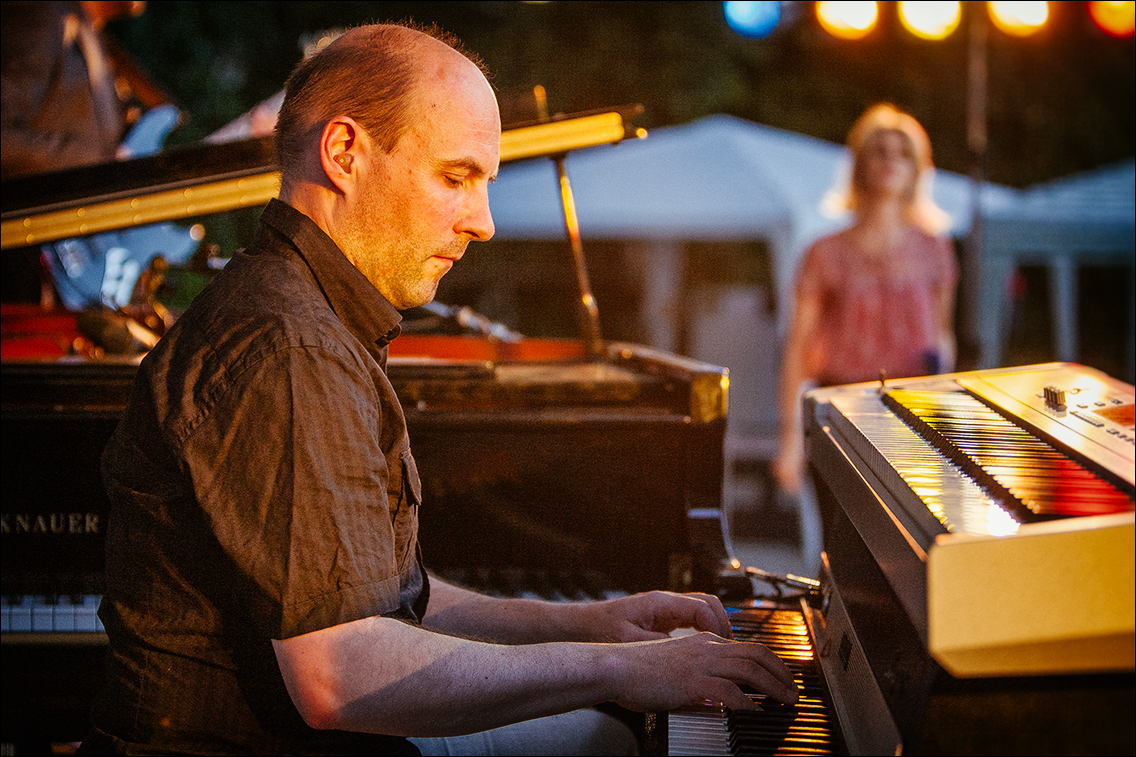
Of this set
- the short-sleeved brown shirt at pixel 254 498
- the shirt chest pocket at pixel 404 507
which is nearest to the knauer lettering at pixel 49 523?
the short-sleeved brown shirt at pixel 254 498

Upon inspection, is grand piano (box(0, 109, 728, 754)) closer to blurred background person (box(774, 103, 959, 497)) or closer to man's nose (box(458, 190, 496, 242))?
man's nose (box(458, 190, 496, 242))

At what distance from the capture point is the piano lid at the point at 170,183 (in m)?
2.33

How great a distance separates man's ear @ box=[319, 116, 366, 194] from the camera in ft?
4.08

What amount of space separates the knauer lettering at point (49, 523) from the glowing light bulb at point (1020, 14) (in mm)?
5966

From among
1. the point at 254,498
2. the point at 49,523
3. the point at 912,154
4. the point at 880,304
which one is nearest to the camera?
the point at 254,498

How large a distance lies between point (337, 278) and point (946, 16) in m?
5.71

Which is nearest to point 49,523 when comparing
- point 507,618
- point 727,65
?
point 507,618

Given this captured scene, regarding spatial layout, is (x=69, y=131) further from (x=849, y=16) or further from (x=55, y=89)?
(x=849, y=16)

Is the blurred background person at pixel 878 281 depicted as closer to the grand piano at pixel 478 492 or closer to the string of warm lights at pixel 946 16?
the grand piano at pixel 478 492

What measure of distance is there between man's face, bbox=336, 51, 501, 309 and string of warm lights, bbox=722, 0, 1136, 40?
17.8 feet

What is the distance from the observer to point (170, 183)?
2371mm

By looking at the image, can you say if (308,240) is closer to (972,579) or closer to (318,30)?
(972,579)

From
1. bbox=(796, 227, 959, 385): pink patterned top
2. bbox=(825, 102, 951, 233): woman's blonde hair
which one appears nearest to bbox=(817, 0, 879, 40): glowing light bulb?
bbox=(825, 102, 951, 233): woman's blonde hair

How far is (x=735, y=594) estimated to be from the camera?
6.16 feet
